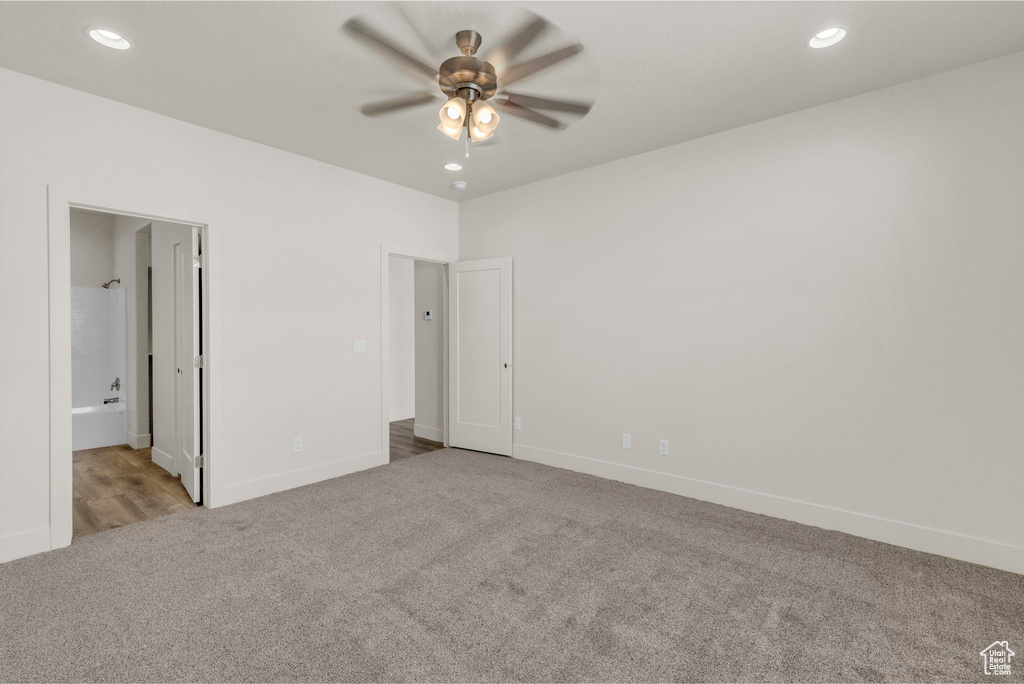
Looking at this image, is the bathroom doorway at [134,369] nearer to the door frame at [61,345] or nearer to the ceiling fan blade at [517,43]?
the door frame at [61,345]

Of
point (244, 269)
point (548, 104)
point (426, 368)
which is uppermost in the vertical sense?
point (548, 104)

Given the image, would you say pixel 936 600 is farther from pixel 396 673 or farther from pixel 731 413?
pixel 396 673

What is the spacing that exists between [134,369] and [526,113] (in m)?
5.35

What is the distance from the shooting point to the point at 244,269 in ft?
11.9

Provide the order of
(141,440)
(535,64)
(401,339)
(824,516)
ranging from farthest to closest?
1. (401,339)
2. (141,440)
3. (824,516)
4. (535,64)

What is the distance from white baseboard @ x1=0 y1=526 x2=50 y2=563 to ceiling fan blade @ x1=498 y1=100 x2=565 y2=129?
11.7ft

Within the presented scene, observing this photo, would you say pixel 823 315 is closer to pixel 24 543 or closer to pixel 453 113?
pixel 453 113

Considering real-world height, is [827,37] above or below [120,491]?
above

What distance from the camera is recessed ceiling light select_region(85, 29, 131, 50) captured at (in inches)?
91.0

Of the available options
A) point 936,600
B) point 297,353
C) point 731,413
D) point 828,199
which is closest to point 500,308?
point 297,353

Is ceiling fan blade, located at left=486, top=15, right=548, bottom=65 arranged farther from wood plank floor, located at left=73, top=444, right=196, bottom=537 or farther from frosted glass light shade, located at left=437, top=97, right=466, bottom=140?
wood plank floor, located at left=73, top=444, right=196, bottom=537

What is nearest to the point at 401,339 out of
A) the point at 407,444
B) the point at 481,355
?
the point at 407,444

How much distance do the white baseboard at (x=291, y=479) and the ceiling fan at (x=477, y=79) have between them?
2939mm

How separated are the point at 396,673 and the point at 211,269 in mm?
3014
